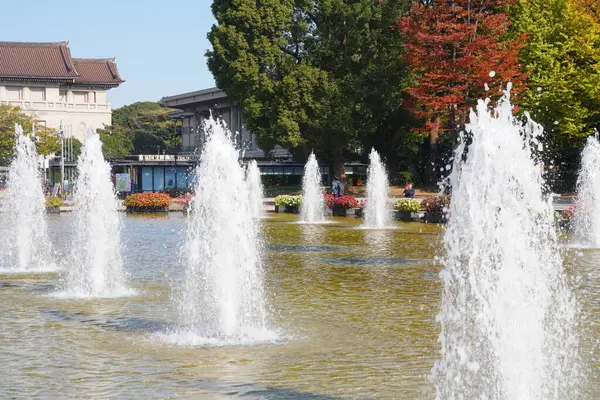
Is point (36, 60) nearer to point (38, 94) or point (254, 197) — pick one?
point (38, 94)

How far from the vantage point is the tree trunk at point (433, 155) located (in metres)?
46.9

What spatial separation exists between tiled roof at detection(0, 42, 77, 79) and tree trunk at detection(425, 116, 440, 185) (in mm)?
48987

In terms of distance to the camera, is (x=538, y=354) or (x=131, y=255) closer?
(x=538, y=354)

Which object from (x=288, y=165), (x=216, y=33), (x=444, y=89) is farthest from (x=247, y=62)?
(x=288, y=165)

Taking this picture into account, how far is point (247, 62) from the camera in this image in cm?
4766

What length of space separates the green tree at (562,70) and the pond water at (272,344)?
29.4 metres

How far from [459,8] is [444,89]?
3.88 m

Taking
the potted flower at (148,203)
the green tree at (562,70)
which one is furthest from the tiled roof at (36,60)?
the green tree at (562,70)

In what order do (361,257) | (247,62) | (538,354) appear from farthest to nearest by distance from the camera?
(247,62) < (361,257) < (538,354)

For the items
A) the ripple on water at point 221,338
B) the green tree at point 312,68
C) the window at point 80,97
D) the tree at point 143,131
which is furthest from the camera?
the tree at point 143,131

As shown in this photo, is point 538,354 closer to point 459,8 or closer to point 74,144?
point 459,8

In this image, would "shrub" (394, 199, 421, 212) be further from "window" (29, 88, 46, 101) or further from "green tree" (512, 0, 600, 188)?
"window" (29, 88, 46, 101)

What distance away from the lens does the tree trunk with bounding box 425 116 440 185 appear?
4688 centimetres

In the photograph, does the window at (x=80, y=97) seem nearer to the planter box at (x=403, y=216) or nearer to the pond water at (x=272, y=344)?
the planter box at (x=403, y=216)
